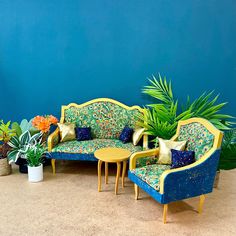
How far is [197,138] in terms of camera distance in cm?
277

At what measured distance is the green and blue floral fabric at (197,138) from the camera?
104 inches

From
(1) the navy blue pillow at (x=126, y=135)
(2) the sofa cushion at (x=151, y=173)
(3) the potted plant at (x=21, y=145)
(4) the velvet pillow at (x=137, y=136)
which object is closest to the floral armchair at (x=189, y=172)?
(2) the sofa cushion at (x=151, y=173)

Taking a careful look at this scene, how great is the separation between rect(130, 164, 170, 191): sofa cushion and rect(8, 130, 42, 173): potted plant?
1667 mm

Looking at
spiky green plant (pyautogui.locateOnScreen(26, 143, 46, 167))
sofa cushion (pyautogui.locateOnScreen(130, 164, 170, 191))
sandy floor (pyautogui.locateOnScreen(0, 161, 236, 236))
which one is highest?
sofa cushion (pyautogui.locateOnScreen(130, 164, 170, 191))

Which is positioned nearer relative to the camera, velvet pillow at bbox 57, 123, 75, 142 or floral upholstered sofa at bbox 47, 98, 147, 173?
velvet pillow at bbox 57, 123, 75, 142

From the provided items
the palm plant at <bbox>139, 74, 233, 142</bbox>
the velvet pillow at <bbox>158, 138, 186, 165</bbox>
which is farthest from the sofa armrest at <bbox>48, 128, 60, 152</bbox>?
the velvet pillow at <bbox>158, 138, 186, 165</bbox>

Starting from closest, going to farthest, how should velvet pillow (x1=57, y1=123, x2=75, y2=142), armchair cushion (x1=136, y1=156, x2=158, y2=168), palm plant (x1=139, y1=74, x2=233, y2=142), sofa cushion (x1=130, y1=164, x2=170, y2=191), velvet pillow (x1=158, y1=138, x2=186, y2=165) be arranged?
sofa cushion (x1=130, y1=164, x2=170, y2=191), velvet pillow (x1=158, y1=138, x2=186, y2=165), armchair cushion (x1=136, y1=156, x2=158, y2=168), palm plant (x1=139, y1=74, x2=233, y2=142), velvet pillow (x1=57, y1=123, x2=75, y2=142)

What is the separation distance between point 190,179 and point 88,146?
5.26ft

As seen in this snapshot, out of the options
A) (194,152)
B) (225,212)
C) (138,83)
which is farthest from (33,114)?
(225,212)

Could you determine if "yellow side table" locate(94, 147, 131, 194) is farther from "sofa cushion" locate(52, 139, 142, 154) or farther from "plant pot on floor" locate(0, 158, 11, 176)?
"plant pot on floor" locate(0, 158, 11, 176)

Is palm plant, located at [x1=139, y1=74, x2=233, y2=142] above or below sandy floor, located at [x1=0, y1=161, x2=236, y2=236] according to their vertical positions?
above

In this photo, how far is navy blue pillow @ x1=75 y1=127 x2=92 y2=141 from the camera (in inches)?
149

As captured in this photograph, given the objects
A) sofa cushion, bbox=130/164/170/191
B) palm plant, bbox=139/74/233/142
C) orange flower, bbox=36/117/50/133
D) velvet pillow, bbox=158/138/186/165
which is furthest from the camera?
orange flower, bbox=36/117/50/133

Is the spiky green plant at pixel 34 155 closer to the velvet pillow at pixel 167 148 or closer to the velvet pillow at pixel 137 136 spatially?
the velvet pillow at pixel 137 136
